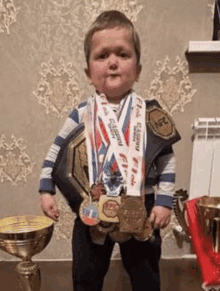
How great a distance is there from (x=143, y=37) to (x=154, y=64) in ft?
0.34

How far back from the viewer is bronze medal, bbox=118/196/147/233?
0.63 m

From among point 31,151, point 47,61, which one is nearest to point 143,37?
point 47,61

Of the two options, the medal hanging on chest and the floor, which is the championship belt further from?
the floor

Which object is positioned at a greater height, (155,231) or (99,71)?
(99,71)

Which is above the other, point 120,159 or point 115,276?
point 120,159

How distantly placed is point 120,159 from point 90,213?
0.41ft

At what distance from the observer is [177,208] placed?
3.16ft

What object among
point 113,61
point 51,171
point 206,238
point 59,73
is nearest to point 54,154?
point 51,171

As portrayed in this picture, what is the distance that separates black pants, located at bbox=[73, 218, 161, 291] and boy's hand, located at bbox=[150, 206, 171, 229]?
0.17ft

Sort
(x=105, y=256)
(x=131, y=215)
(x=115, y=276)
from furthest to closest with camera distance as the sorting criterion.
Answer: (x=115, y=276)
(x=105, y=256)
(x=131, y=215)

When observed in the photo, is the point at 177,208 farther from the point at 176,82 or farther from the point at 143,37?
the point at 143,37

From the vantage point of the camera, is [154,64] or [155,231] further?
[154,64]

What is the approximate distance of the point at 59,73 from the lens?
46.2 inches

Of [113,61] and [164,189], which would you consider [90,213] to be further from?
[113,61]
